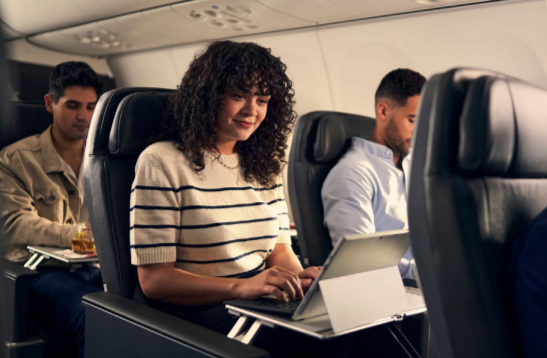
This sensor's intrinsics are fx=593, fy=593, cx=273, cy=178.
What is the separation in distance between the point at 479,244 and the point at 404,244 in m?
0.35

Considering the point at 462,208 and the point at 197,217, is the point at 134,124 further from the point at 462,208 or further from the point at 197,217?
the point at 462,208

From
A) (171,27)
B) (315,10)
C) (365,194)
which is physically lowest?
(365,194)

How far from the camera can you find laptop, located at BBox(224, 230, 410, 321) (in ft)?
4.42

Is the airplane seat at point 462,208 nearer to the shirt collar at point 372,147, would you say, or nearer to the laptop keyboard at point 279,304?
the laptop keyboard at point 279,304

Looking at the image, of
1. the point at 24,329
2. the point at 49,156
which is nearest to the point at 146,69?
the point at 49,156

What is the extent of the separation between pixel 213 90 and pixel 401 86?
1.52m

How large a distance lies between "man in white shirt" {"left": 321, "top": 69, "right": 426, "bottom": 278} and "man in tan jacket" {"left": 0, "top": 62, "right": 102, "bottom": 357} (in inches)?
43.8

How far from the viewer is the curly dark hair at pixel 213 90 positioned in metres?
1.89

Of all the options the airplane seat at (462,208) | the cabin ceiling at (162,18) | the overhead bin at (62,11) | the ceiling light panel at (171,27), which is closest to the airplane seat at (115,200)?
the airplane seat at (462,208)

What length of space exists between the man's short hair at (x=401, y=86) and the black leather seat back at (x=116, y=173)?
1600 millimetres

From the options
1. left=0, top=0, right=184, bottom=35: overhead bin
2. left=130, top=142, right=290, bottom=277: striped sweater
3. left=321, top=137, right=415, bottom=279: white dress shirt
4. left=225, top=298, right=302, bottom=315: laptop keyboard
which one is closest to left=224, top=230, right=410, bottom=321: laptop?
left=225, top=298, right=302, bottom=315: laptop keyboard

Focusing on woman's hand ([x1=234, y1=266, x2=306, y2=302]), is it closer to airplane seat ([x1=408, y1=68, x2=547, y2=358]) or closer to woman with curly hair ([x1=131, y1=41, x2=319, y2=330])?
woman with curly hair ([x1=131, y1=41, x2=319, y2=330])

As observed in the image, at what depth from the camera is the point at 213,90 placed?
1.91 meters

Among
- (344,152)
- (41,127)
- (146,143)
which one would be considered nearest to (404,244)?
(146,143)
